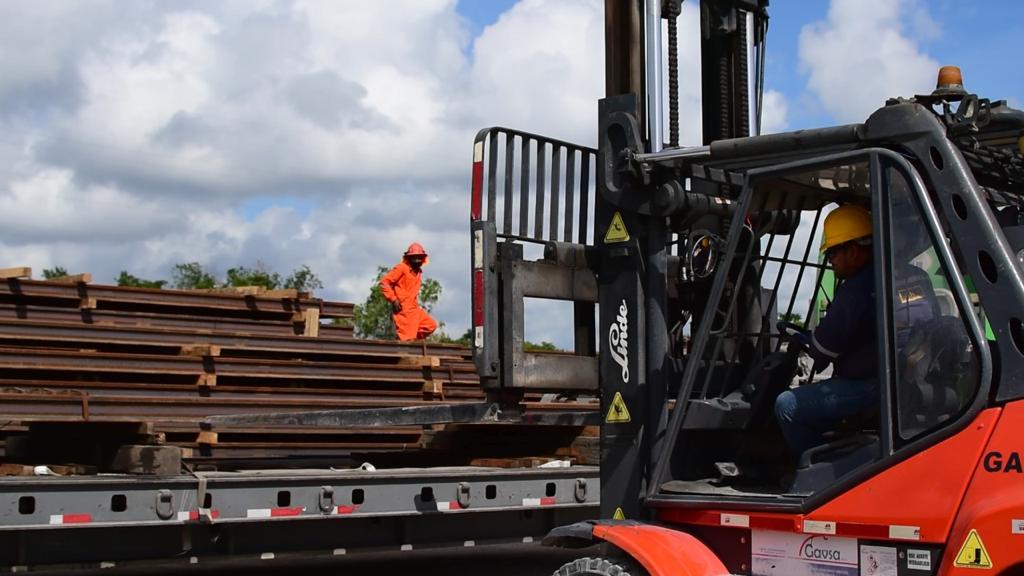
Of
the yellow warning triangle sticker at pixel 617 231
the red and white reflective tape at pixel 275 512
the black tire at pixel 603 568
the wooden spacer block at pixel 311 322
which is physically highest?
the yellow warning triangle sticker at pixel 617 231

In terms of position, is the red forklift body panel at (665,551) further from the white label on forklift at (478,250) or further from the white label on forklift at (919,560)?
the white label on forklift at (478,250)

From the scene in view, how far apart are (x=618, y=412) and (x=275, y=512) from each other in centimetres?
236

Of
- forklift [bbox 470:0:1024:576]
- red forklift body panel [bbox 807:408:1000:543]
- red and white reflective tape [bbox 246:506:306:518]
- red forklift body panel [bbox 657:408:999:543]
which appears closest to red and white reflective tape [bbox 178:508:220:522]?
red and white reflective tape [bbox 246:506:306:518]

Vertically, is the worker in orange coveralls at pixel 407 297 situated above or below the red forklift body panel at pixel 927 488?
above

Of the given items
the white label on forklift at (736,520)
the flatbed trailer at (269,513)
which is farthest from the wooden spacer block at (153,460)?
the white label on forklift at (736,520)

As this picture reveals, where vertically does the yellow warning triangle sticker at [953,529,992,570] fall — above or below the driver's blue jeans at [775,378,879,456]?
below

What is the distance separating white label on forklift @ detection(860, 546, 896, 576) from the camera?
458 centimetres

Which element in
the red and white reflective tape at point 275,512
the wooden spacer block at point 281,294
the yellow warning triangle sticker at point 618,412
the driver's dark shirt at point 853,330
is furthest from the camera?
the wooden spacer block at point 281,294

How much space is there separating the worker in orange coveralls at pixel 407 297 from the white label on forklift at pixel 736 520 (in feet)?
30.6

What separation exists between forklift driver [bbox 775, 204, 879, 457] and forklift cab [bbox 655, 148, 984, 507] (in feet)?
0.21

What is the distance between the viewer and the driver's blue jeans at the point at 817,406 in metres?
4.95

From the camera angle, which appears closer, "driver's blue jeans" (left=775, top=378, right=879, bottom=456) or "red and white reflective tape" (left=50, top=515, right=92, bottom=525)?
"driver's blue jeans" (left=775, top=378, right=879, bottom=456)

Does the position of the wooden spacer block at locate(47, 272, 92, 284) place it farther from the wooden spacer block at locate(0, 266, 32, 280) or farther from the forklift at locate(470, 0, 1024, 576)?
the forklift at locate(470, 0, 1024, 576)

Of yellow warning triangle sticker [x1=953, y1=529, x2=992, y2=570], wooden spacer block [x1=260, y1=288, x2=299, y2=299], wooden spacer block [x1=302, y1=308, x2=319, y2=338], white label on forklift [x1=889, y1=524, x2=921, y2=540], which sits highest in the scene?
wooden spacer block [x1=260, y1=288, x2=299, y2=299]
